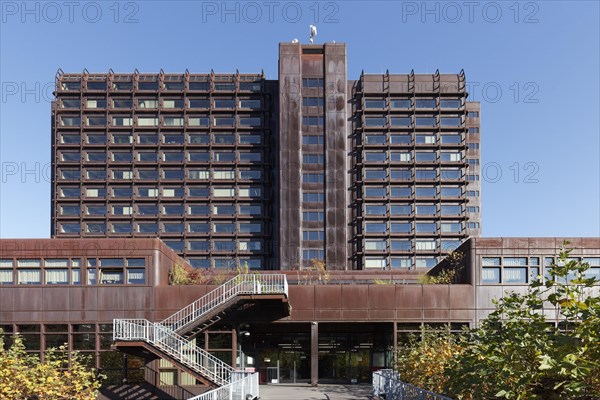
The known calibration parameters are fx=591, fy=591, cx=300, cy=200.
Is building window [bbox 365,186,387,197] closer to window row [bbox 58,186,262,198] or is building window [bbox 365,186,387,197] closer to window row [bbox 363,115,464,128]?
window row [bbox 363,115,464,128]

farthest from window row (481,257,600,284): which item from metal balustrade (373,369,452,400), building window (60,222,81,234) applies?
building window (60,222,81,234)

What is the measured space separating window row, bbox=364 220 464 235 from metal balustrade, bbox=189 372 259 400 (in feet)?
190

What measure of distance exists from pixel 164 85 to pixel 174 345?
2454 inches

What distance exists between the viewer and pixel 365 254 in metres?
81.5

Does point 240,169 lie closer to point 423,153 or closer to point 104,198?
point 104,198

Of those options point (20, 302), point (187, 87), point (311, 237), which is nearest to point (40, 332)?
point (20, 302)

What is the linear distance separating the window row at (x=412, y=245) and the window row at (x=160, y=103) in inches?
1009

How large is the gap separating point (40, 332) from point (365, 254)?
54702 millimetres

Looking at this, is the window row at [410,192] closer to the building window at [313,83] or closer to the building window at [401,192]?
the building window at [401,192]

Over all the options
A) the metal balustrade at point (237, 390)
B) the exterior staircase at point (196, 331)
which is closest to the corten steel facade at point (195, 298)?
the exterior staircase at point (196, 331)

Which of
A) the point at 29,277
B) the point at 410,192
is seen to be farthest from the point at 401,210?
the point at 29,277

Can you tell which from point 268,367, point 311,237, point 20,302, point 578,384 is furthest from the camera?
point 311,237

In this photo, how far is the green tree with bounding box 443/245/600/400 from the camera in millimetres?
8656

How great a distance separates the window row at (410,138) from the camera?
8312 cm
